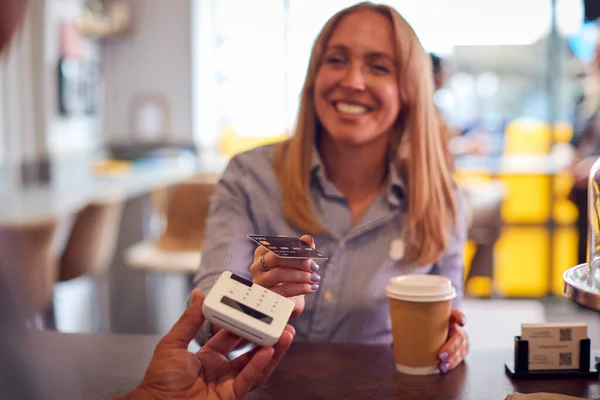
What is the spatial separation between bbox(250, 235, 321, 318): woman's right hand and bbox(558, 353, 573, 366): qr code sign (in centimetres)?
43

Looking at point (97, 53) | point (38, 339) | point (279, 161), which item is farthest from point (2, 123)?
point (38, 339)

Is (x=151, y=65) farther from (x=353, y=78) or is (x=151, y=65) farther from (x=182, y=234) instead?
(x=353, y=78)

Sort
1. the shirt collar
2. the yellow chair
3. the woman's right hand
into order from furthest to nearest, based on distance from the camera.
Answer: the yellow chair
the shirt collar
the woman's right hand

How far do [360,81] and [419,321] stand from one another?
61cm

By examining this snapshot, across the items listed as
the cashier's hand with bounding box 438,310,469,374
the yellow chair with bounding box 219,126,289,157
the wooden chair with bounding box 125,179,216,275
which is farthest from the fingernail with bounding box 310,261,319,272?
the yellow chair with bounding box 219,126,289,157

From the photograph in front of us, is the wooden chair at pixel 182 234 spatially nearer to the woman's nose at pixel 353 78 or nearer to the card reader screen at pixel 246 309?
the woman's nose at pixel 353 78

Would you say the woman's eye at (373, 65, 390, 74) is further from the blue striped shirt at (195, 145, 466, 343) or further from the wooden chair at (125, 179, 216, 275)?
the wooden chair at (125, 179, 216, 275)

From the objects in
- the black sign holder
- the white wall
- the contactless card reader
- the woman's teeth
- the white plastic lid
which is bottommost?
the black sign holder

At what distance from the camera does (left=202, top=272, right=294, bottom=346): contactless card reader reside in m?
0.95

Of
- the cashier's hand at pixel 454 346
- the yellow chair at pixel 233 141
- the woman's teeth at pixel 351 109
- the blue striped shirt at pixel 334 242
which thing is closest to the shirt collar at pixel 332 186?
the blue striped shirt at pixel 334 242

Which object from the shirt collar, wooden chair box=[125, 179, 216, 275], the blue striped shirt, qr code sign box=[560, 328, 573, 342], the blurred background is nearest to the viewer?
qr code sign box=[560, 328, 573, 342]

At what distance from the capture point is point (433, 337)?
3.93 ft

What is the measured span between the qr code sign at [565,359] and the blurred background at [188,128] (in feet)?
4.15

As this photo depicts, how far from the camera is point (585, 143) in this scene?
14.2 feet
